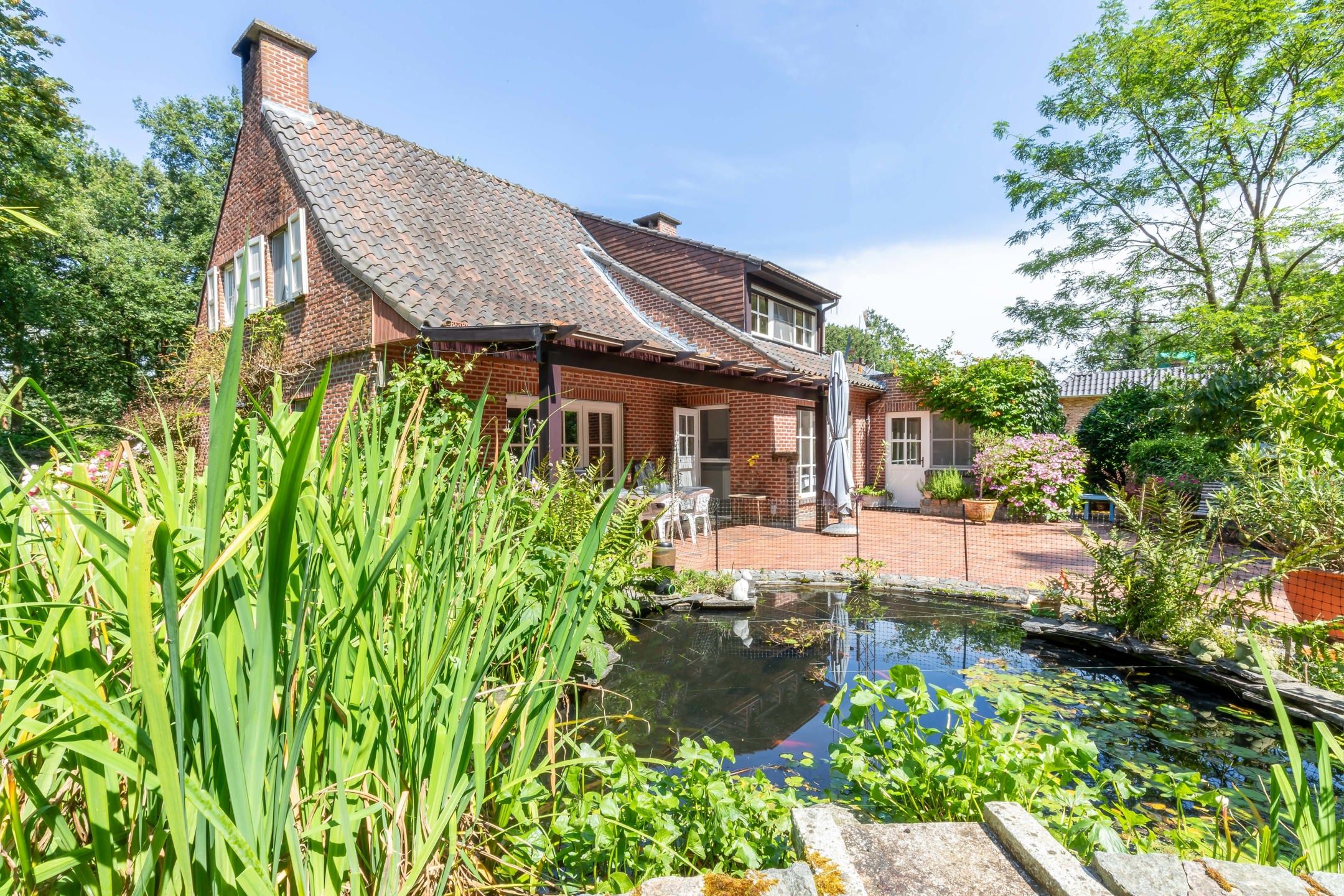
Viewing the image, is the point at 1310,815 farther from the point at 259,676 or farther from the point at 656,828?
the point at 259,676

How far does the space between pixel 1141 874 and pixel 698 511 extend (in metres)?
7.99

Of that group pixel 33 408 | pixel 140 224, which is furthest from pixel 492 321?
pixel 140 224

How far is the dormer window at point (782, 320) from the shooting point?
11.9 metres

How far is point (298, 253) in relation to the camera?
822cm

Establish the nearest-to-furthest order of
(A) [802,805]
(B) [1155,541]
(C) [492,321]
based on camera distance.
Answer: (A) [802,805] → (B) [1155,541] → (C) [492,321]

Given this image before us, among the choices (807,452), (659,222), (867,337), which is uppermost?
(867,337)

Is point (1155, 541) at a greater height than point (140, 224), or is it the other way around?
point (140, 224)

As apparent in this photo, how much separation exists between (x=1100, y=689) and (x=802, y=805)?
308cm

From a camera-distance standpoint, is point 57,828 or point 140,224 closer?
point 57,828

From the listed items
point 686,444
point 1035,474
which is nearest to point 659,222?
point 686,444

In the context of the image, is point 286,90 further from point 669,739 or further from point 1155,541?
point 1155,541

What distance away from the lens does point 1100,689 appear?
3750 millimetres

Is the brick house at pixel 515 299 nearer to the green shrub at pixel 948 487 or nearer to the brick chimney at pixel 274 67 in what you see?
the brick chimney at pixel 274 67

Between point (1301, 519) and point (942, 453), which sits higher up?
point (942, 453)
